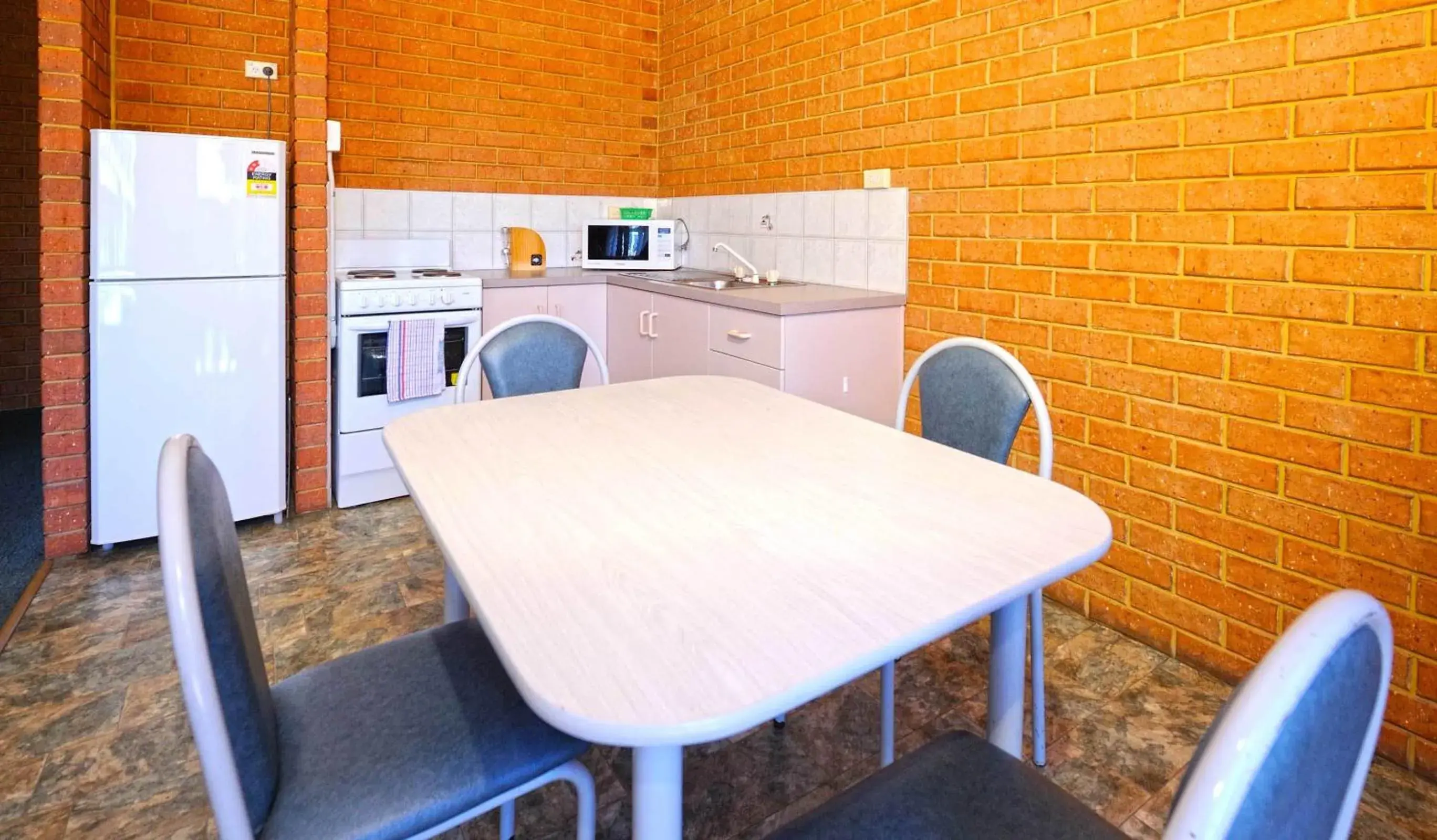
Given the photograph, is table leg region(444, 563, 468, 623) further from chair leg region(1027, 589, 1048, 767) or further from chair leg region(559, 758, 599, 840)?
chair leg region(1027, 589, 1048, 767)

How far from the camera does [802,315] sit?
9.37 feet

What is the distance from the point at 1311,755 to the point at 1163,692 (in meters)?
1.83

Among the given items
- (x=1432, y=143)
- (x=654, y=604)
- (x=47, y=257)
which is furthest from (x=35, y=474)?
(x=1432, y=143)

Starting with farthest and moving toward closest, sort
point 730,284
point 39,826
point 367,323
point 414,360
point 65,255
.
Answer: point 730,284 < point 414,360 < point 367,323 < point 65,255 < point 39,826

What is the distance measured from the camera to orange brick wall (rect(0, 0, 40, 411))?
14.2 feet

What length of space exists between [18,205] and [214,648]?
5.09 metres

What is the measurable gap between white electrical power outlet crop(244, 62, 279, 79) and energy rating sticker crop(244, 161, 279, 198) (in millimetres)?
845

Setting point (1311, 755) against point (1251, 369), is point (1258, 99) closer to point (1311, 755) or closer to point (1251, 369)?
point (1251, 369)

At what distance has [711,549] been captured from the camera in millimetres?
1019

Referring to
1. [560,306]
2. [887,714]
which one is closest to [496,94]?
[560,306]

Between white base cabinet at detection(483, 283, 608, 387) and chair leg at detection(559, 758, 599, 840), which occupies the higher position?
white base cabinet at detection(483, 283, 608, 387)

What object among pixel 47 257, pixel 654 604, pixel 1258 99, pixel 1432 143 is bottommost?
pixel 654 604

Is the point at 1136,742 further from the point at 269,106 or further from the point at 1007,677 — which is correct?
the point at 269,106

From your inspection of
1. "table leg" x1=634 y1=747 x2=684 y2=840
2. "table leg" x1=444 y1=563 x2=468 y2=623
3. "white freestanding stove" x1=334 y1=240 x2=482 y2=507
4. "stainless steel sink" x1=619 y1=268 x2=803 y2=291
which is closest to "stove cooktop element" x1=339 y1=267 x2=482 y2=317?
"white freestanding stove" x1=334 y1=240 x2=482 y2=507
